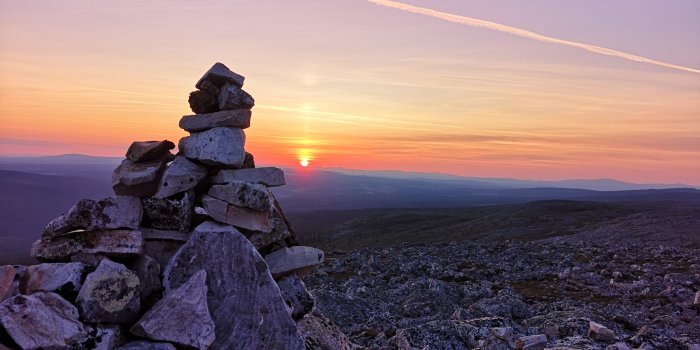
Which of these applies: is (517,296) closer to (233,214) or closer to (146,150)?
(233,214)

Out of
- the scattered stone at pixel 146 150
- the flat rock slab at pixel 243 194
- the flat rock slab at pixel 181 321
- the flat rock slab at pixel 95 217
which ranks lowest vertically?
the flat rock slab at pixel 181 321

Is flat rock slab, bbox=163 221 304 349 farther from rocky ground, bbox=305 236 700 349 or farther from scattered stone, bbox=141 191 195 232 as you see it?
rocky ground, bbox=305 236 700 349

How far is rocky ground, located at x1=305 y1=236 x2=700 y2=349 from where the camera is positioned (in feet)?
63.9

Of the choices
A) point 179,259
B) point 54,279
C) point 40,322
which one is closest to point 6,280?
point 54,279

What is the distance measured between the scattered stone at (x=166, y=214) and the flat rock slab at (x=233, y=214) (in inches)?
26.1

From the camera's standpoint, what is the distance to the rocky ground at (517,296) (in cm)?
1947

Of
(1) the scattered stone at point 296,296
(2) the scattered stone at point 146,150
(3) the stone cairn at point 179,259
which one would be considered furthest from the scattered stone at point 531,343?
(2) the scattered stone at point 146,150

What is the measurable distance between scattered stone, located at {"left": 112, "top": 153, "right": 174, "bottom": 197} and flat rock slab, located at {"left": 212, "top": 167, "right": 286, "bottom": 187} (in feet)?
5.46

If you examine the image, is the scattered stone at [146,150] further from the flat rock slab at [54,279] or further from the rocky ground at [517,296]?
the rocky ground at [517,296]

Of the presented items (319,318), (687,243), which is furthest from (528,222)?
(319,318)

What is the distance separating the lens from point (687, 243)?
60375 millimetres

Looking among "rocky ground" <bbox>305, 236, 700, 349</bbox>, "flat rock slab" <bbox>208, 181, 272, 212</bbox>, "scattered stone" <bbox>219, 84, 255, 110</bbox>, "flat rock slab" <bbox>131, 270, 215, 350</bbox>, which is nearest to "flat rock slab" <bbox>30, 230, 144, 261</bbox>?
"flat rock slab" <bbox>131, 270, 215, 350</bbox>

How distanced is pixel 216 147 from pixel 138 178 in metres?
2.28

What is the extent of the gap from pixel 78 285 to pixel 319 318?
24.6 feet
